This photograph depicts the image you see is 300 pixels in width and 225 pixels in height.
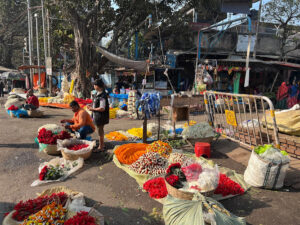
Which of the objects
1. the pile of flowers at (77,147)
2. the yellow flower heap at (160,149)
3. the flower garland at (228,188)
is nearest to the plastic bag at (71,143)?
the pile of flowers at (77,147)

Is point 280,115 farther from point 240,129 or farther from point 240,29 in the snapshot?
point 240,29

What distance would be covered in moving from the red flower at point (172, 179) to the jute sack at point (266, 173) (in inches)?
61.7

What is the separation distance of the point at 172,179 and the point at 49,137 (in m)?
3.59

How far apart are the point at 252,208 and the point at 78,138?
4491mm

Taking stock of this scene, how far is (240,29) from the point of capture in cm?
1983

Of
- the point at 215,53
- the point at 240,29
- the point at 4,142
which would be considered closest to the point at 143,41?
the point at 215,53

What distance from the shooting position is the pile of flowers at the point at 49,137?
569 centimetres

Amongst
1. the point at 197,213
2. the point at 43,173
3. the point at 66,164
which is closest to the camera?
the point at 197,213

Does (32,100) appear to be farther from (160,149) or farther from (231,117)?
(231,117)

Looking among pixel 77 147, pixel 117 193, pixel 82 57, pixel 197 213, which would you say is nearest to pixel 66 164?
pixel 77 147

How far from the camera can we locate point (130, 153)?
5.53 metres

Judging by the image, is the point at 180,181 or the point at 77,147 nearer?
the point at 180,181

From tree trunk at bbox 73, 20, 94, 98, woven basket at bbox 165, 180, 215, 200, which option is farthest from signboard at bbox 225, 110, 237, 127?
tree trunk at bbox 73, 20, 94, 98

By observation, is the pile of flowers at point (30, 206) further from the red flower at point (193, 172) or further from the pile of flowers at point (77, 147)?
the pile of flowers at point (77, 147)
